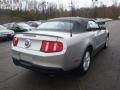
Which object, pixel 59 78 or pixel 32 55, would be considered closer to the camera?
pixel 32 55

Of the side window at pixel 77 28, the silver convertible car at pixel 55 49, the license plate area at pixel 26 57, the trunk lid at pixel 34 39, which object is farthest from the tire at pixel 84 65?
the license plate area at pixel 26 57

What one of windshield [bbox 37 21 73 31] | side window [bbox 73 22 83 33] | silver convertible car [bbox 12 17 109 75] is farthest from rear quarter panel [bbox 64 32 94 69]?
windshield [bbox 37 21 73 31]

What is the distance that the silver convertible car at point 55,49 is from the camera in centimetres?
421

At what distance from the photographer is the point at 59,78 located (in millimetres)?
4980

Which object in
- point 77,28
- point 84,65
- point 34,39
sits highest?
point 77,28

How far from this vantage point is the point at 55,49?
4223 millimetres

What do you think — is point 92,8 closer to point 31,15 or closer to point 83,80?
point 31,15

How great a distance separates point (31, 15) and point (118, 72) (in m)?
51.3

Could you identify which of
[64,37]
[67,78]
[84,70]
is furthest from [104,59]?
[64,37]

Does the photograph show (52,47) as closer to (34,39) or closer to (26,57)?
(34,39)

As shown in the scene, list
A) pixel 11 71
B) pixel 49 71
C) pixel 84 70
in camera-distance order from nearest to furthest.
A: pixel 49 71 → pixel 84 70 → pixel 11 71

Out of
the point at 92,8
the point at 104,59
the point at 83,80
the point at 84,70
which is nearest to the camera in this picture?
the point at 83,80

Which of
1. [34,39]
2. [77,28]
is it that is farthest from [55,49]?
[77,28]

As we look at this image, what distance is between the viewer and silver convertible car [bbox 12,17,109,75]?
421 cm
